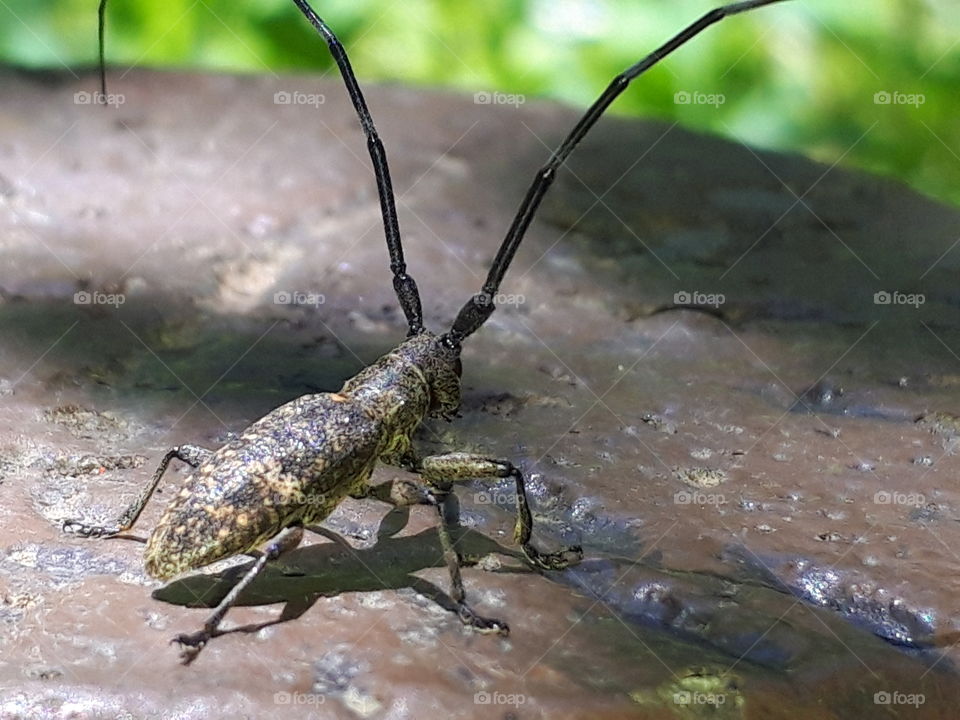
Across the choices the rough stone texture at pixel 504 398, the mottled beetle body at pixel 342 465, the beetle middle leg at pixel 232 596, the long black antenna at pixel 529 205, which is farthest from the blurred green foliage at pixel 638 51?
the beetle middle leg at pixel 232 596

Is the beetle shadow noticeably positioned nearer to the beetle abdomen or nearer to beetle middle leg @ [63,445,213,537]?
the beetle abdomen

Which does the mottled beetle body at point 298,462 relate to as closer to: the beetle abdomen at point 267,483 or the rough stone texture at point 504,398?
the beetle abdomen at point 267,483

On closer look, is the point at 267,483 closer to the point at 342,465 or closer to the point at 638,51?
the point at 342,465

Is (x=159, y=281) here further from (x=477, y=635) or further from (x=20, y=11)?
(x=20, y=11)

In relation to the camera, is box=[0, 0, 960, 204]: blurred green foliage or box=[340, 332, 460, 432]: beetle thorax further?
box=[0, 0, 960, 204]: blurred green foliage

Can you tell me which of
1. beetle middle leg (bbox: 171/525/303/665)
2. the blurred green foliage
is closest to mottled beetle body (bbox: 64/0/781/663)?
beetle middle leg (bbox: 171/525/303/665)

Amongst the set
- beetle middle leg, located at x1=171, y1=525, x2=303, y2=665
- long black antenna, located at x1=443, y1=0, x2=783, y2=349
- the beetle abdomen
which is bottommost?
beetle middle leg, located at x1=171, y1=525, x2=303, y2=665

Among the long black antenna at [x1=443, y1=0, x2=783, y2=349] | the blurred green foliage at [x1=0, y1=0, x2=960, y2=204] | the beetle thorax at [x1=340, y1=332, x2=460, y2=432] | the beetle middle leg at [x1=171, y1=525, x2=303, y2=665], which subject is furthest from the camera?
the blurred green foliage at [x1=0, y1=0, x2=960, y2=204]
